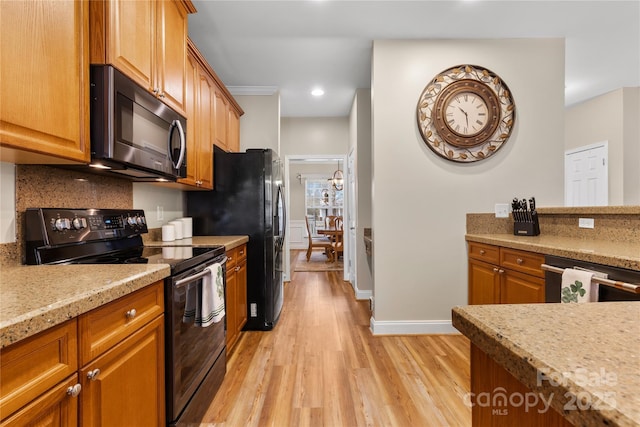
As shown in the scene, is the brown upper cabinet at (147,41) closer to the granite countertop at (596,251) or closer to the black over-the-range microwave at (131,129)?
the black over-the-range microwave at (131,129)

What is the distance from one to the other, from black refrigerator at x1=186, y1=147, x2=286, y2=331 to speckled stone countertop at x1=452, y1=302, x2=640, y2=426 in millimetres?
2327

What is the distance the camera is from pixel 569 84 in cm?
371

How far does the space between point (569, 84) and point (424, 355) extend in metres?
3.78

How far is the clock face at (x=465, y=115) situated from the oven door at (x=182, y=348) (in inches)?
93.8

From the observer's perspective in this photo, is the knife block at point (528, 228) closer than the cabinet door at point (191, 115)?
No

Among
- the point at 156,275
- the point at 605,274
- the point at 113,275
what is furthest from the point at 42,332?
the point at 605,274

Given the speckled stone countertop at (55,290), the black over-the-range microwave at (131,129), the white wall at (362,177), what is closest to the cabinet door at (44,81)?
the black over-the-range microwave at (131,129)

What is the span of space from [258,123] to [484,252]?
286cm

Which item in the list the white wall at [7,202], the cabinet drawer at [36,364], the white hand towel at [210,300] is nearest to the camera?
the cabinet drawer at [36,364]

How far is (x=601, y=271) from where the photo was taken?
4.74 ft

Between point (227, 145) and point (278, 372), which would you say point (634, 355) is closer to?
point (278, 372)

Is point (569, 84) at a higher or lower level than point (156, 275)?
higher

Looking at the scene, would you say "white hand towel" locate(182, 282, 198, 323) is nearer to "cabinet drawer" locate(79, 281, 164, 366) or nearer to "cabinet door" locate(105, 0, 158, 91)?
"cabinet drawer" locate(79, 281, 164, 366)

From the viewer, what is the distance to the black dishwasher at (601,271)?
131 cm
